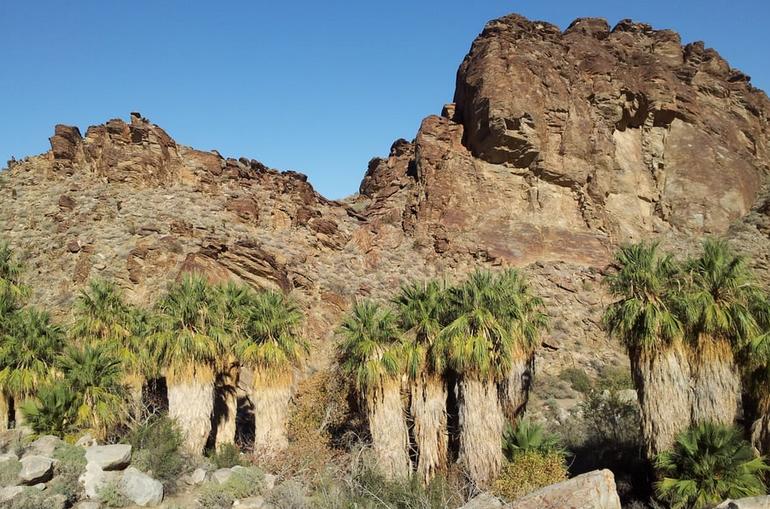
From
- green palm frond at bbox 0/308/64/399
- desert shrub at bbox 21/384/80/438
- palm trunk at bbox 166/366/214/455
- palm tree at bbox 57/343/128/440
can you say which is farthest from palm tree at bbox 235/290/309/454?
green palm frond at bbox 0/308/64/399

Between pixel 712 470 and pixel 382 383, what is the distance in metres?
9.60

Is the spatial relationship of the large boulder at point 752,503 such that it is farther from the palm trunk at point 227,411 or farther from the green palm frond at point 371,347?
the palm trunk at point 227,411

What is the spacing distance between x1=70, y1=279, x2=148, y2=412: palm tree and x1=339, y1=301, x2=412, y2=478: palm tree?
892 centimetres

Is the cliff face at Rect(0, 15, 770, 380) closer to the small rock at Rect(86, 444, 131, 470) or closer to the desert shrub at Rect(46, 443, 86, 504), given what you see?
the small rock at Rect(86, 444, 131, 470)

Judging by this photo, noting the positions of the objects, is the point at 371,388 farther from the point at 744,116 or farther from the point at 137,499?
the point at 744,116

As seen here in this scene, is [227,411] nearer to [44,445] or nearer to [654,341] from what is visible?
[44,445]

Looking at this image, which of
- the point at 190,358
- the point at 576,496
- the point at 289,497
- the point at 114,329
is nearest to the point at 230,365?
the point at 190,358

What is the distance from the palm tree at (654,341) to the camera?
17.7 metres

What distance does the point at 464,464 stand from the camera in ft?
62.6

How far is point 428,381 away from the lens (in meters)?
20.1

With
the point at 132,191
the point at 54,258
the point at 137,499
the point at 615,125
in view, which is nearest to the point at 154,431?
the point at 137,499

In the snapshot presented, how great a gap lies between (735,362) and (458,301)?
334 inches

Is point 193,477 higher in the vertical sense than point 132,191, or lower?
lower

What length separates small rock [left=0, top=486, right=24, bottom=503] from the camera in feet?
43.3
